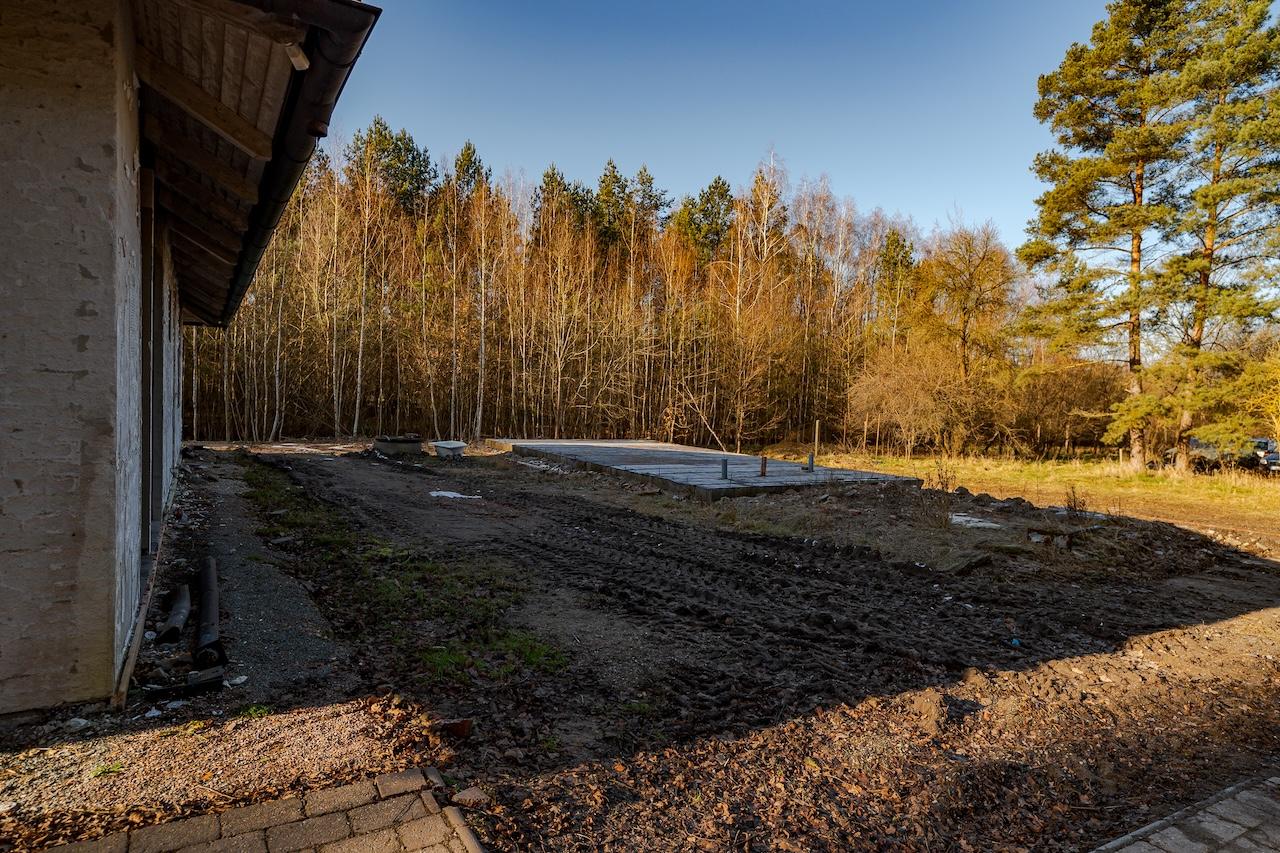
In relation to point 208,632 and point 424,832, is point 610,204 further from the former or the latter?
point 424,832

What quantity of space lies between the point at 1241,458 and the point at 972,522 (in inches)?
535

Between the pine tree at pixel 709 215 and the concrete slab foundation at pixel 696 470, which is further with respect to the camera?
the pine tree at pixel 709 215

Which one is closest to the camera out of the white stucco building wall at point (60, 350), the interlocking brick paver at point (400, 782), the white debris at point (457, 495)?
the interlocking brick paver at point (400, 782)

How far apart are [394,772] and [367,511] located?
19.9ft

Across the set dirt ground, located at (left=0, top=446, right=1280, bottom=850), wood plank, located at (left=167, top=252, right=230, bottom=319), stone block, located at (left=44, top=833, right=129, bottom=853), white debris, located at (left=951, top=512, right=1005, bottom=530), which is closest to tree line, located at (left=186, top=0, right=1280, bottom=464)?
wood plank, located at (left=167, top=252, right=230, bottom=319)

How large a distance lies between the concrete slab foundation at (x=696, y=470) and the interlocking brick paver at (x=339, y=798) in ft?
25.3

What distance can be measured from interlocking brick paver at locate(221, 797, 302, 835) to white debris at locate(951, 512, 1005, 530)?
7571 millimetres

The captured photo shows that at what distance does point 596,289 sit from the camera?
23.6 metres

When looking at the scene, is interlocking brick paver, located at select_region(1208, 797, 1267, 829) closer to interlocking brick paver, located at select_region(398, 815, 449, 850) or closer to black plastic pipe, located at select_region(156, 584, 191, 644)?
interlocking brick paver, located at select_region(398, 815, 449, 850)

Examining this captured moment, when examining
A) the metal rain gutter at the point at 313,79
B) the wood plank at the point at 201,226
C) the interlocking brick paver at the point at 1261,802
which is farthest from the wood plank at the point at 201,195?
the interlocking brick paver at the point at 1261,802

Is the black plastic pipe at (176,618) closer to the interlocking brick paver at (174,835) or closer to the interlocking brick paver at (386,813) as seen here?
the interlocking brick paver at (174,835)

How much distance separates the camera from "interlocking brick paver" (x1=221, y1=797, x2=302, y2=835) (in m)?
2.00

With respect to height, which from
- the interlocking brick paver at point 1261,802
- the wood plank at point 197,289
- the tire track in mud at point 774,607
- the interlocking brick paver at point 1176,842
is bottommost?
the interlocking brick paver at point 1261,802

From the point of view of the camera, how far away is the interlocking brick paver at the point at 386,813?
6.69 feet
